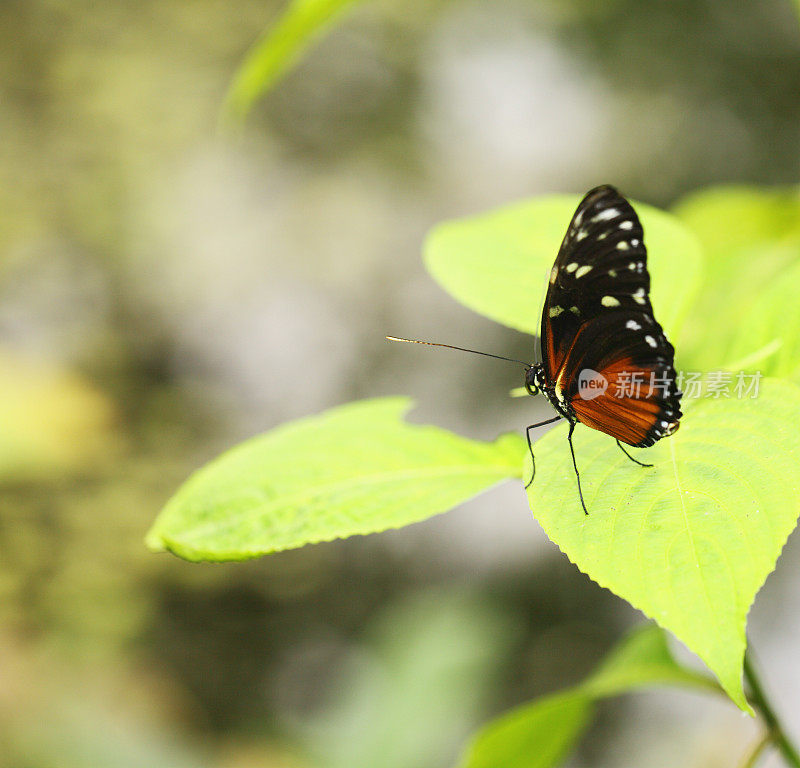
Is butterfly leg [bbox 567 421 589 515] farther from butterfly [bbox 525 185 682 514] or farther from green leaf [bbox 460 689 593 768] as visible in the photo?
green leaf [bbox 460 689 593 768]

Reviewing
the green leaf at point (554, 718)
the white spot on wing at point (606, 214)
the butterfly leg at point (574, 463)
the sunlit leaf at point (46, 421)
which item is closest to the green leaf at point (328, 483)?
the butterfly leg at point (574, 463)

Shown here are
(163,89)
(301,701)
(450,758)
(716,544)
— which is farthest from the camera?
(163,89)

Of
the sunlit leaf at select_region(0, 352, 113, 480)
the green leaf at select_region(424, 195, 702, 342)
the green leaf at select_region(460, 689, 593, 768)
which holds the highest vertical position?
the green leaf at select_region(424, 195, 702, 342)

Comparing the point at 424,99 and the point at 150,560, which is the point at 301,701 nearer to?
the point at 150,560

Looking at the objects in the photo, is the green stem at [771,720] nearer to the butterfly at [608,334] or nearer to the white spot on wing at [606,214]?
the butterfly at [608,334]

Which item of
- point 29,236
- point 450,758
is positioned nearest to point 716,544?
point 450,758

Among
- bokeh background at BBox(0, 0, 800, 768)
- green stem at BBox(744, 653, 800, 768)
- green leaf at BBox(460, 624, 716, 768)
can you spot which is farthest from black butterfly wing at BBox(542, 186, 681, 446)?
bokeh background at BBox(0, 0, 800, 768)
